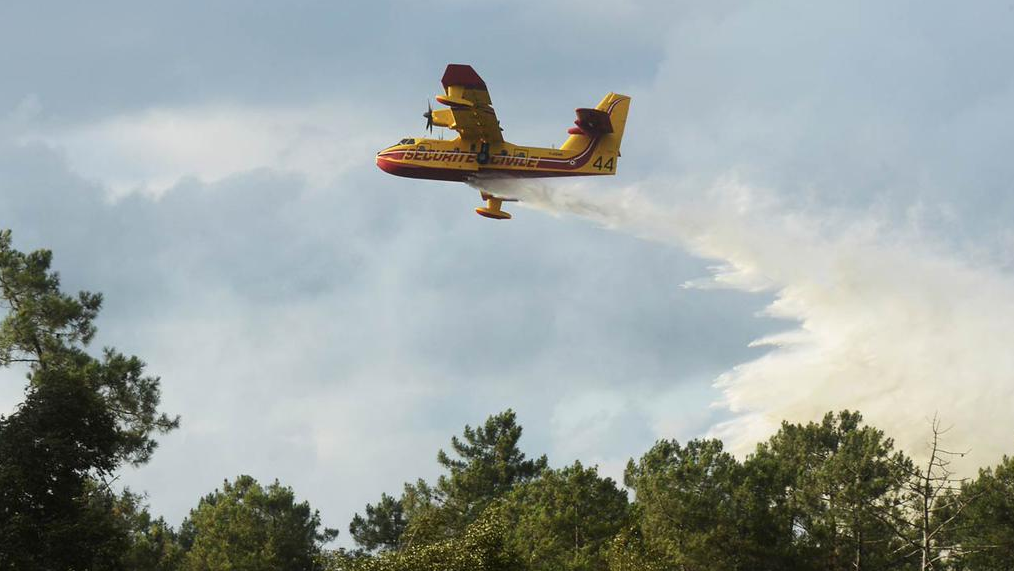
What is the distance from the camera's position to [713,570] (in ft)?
180

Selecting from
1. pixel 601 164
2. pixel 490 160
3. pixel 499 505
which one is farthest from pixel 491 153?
pixel 499 505

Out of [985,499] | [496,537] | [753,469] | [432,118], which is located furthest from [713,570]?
[432,118]

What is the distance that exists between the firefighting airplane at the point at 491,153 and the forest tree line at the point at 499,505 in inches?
616

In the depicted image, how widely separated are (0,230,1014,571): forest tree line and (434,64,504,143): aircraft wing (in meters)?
17.8

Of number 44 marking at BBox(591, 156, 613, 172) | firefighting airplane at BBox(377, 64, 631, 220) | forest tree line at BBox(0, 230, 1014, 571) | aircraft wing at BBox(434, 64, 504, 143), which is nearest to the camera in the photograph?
forest tree line at BBox(0, 230, 1014, 571)

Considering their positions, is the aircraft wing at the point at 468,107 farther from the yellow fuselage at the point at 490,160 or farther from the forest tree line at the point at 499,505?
the forest tree line at the point at 499,505

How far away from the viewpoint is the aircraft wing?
172ft

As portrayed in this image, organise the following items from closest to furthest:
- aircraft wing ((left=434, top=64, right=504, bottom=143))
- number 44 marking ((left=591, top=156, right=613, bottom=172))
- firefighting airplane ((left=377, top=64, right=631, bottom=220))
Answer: aircraft wing ((left=434, top=64, right=504, bottom=143)) → firefighting airplane ((left=377, top=64, right=631, bottom=220)) → number 44 marking ((left=591, top=156, right=613, bottom=172))

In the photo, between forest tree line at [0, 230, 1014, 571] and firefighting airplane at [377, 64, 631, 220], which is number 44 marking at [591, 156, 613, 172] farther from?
forest tree line at [0, 230, 1014, 571]

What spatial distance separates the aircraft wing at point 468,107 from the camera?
52344 mm

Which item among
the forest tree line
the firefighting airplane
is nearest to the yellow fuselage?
the firefighting airplane

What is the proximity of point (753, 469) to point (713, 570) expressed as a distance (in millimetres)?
7494

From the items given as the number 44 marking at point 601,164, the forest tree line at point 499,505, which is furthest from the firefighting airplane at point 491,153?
the forest tree line at point 499,505

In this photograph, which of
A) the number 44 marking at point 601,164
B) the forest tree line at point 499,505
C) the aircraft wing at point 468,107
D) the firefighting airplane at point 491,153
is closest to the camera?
the forest tree line at point 499,505
